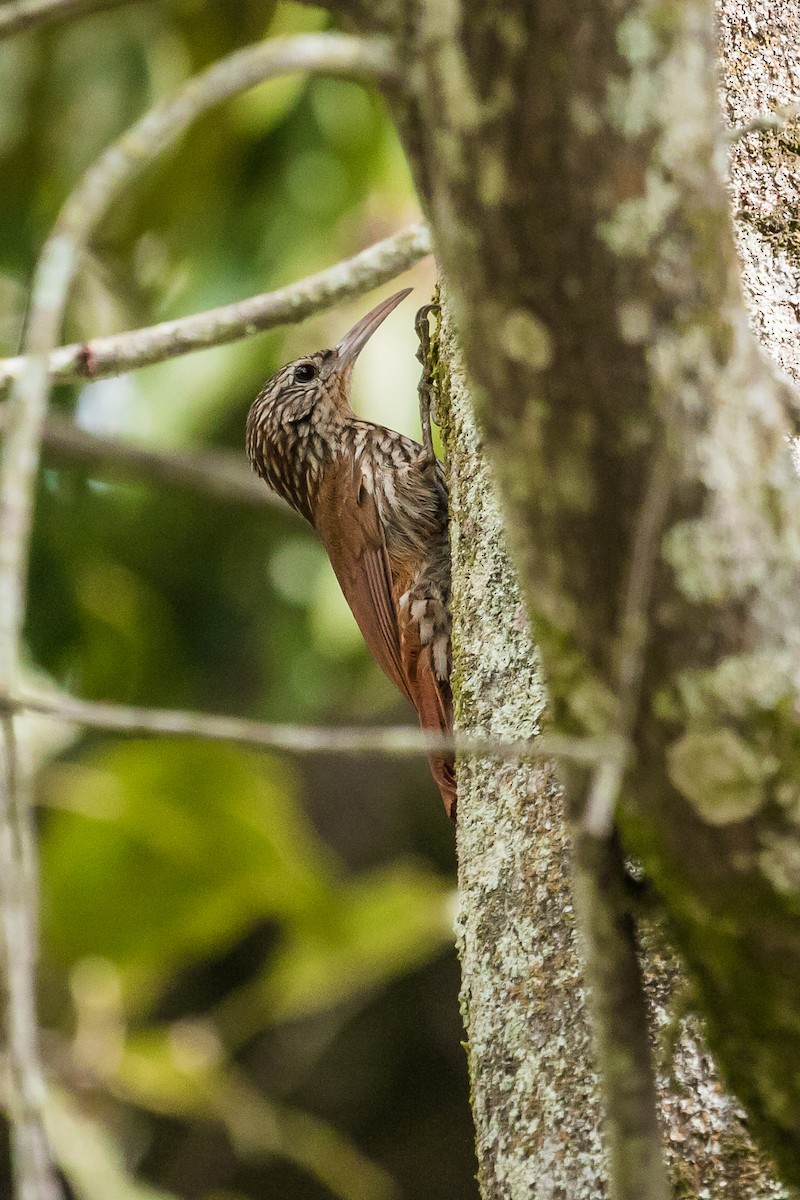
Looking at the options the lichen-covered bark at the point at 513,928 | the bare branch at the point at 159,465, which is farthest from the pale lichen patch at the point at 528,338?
the bare branch at the point at 159,465

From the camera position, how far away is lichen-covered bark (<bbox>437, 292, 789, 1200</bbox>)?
4.33 ft

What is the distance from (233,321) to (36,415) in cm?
130

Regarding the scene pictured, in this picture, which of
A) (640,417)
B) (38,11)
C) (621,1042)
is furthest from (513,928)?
(38,11)

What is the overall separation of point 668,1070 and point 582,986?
0.60 ft

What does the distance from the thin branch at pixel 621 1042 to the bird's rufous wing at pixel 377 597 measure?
1.53m

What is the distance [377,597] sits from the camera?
3.00 m

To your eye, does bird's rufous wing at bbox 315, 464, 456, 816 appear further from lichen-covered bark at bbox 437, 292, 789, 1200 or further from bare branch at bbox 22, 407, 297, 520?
lichen-covered bark at bbox 437, 292, 789, 1200

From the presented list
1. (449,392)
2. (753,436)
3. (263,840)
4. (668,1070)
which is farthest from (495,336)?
(263,840)

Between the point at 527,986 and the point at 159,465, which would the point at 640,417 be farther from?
the point at 159,465

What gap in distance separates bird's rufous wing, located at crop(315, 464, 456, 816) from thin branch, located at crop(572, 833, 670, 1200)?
153cm

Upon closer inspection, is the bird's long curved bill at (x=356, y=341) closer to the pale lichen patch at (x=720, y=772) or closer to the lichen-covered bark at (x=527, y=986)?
the lichen-covered bark at (x=527, y=986)

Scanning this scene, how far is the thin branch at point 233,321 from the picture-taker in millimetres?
2094

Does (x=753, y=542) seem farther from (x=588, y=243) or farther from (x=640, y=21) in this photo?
(x=640, y=21)

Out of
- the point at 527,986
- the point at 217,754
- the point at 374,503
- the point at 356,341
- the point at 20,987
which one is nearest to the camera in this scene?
the point at 20,987
